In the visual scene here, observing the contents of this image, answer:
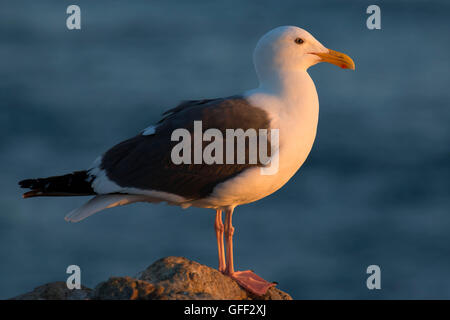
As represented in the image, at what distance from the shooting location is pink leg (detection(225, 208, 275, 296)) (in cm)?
726

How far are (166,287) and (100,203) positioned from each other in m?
1.63

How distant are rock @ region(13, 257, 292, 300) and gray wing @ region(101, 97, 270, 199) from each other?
0.86 metres

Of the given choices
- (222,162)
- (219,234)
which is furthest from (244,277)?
(222,162)

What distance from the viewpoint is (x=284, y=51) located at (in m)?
7.83

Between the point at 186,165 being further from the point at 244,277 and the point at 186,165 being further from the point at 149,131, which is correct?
the point at 244,277

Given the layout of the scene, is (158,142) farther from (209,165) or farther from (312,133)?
(312,133)

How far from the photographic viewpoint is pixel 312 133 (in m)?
7.58

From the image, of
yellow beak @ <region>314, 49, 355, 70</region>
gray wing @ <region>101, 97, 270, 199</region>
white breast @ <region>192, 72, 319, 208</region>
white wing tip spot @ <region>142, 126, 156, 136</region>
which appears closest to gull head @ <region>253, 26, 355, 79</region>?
yellow beak @ <region>314, 49, 355, 70</region>

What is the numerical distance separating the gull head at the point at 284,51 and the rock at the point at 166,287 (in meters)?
2.36

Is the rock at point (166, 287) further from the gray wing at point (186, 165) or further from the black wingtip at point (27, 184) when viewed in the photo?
the black wingtip at point (27, 184)

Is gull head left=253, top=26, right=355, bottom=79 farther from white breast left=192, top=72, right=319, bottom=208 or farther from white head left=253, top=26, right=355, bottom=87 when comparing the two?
white breast left=192, top=72, right=319, bottom=208
